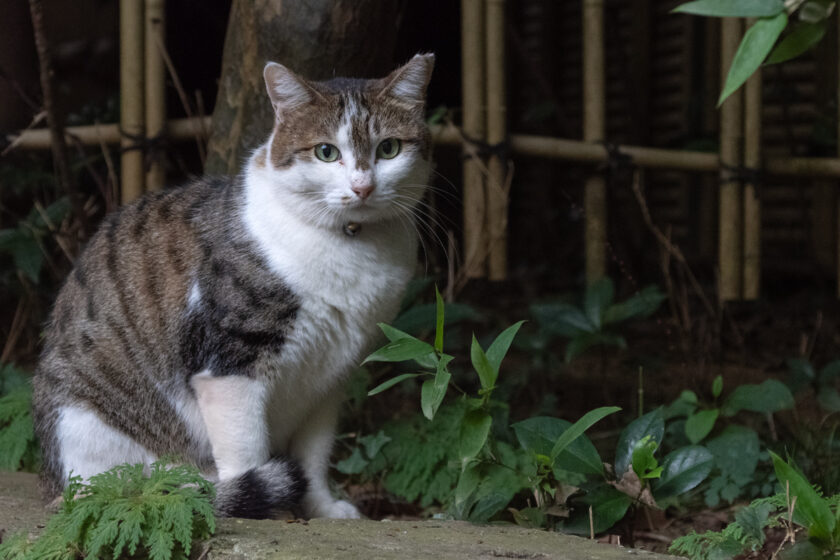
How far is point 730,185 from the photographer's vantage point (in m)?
3.74

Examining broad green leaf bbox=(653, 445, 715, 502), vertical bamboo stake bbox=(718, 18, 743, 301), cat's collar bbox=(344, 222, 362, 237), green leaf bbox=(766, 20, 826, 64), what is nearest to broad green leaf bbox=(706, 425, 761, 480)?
broad green leaf bbox=(653, 445, 715, 502)

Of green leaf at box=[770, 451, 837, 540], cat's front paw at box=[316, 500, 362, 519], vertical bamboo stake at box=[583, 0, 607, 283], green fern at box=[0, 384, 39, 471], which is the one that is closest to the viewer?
green leaf at box=[770, 451, 837, 540]

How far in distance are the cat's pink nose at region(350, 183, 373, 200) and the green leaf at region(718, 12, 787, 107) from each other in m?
1.14

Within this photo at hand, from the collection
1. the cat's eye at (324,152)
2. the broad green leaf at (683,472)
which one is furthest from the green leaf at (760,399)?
the cat's eye at (324,152)

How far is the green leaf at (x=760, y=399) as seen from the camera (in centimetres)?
291

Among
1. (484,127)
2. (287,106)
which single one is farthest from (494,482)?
(484,127)

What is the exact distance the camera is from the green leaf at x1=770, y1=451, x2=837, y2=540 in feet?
5.72

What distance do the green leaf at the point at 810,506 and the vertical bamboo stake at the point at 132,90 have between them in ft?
8.37

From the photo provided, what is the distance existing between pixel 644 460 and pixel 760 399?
0.95 meters

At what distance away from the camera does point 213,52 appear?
4.48 m

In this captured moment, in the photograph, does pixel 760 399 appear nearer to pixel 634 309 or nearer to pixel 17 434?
pixel 634 309

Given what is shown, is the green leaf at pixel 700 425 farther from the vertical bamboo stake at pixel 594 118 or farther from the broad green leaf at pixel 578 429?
the vertical bamboo stake at pixel 594 118

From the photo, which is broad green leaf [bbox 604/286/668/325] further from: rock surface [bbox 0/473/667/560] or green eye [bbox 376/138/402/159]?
rock surface [bbox 0/473/667/560]

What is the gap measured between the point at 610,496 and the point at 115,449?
1305 mm
